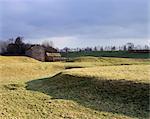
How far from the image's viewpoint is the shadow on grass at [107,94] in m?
13.6

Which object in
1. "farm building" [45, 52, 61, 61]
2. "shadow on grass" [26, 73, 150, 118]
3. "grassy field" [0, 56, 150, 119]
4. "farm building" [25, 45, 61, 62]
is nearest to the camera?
"grassy field" [0, 56, 150, 119]

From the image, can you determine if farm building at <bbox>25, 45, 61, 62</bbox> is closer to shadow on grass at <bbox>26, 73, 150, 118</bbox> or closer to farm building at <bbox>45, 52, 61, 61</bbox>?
farm building at <bbox>45, 52, 61, 61</bbox>

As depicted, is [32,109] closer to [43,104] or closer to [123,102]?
[43,104]

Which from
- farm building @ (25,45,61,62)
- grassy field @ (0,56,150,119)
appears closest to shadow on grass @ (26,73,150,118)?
grassy field @ (0,56,150,119)

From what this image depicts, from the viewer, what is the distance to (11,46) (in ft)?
260

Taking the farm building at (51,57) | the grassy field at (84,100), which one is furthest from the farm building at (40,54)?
the grassy field at (84,100)

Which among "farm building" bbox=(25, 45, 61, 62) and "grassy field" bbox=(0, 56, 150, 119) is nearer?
"grassy field" bbox=(0, 56, 150, 119)

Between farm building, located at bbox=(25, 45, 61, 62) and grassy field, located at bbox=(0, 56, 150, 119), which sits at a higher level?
farm building, located at bbox=(25, 45, 61, 62)

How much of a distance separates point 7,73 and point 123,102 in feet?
59.8

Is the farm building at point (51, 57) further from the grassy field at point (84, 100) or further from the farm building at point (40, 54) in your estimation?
the grassy field at point (84, 100)

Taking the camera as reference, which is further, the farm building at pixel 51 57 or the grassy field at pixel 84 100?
the farm building at pixel 51 57

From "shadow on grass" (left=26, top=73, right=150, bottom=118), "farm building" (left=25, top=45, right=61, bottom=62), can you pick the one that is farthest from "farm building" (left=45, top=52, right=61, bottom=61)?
"shadow on grass" (left=26, top=73, right=150, bottom=118)

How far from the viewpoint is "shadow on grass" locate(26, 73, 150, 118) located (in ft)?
44.7

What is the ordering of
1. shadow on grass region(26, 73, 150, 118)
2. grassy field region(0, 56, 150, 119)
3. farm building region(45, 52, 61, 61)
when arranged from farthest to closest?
farm building region(45, 52, 61, 61), shadow on grass region(26, 73, 150, 118), grassy field region(0, 56, 150, 119)
